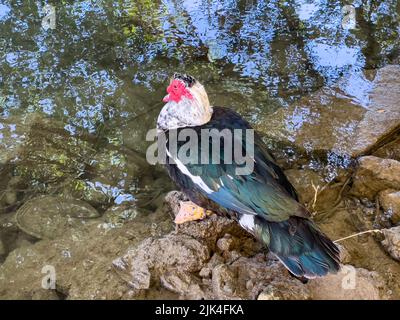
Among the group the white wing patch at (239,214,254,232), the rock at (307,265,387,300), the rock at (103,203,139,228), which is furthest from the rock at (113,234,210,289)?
the rock at (307,265,387,300)

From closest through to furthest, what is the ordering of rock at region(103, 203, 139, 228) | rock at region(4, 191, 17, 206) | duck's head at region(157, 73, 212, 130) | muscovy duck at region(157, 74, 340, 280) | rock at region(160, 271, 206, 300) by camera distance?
1. muscovy duck at region(157, 74, 340, 280)
2. rock at region(160, 271, 206, 300)
3. duck's head at region(157, 73, 212, 130)
4. rock at region(103, 203, 139, 228)
5. rock at region(4, 191, 17, 206)

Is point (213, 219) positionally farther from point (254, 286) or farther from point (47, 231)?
point (47, 231)

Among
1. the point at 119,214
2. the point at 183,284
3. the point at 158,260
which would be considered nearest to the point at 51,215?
the point at 119,214

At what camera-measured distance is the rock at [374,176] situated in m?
3.11

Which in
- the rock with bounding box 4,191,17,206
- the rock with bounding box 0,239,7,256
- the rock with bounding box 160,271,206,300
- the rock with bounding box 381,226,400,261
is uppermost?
the rock with bounding box 381,226,400,261

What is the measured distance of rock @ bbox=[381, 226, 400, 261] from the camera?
2697 millimetres

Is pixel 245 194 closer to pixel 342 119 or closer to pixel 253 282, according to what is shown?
pixel 253 282

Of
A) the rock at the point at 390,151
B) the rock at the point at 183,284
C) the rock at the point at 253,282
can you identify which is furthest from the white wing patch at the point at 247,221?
the rock at the point at 390,151

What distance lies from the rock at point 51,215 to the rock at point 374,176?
79.3 inches

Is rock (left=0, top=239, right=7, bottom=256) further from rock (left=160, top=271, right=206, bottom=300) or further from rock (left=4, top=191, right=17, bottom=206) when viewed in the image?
rock (left=160, top=271, right=206, bottom=300)

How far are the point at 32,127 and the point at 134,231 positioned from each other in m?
1.73

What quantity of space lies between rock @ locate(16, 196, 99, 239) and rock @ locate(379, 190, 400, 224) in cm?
213

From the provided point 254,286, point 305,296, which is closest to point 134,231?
point 254,286

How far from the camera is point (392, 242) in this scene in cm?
273
